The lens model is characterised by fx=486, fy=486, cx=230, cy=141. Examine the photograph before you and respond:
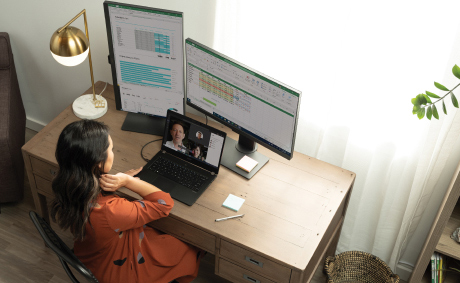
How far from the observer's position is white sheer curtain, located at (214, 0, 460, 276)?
5.98 feet

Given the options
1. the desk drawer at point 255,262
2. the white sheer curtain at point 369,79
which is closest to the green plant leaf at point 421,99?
the white sheer curtain at point 369,79

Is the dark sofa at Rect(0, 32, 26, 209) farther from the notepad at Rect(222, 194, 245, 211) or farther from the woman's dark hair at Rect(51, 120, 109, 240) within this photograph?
the notepad at Rect(222, 194, 245, 211)

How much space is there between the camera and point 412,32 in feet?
5.93

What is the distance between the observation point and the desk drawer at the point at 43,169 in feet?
6.97

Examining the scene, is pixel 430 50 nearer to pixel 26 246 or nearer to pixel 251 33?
pixel 251 33

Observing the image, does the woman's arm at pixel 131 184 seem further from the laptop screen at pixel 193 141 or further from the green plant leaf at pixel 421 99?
the green plant leaf at pixel 421 99

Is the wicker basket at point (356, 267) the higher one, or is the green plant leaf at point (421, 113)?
the green plant leaf at point (421, 113)

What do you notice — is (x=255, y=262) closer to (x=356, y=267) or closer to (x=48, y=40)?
(x=356, y=267)

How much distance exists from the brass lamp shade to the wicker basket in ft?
4.87

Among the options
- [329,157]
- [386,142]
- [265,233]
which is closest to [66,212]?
[265,233]

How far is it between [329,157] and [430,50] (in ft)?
2.28

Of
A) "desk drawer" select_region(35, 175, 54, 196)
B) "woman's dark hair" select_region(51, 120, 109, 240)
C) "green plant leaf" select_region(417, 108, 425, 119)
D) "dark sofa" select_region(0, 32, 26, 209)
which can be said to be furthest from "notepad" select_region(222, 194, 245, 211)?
"dark sofa" select_region(0, 32, 26, 209)

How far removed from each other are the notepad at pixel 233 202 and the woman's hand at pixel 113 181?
0.39 metres

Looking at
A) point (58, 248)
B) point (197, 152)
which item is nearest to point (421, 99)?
point (197, 152)
